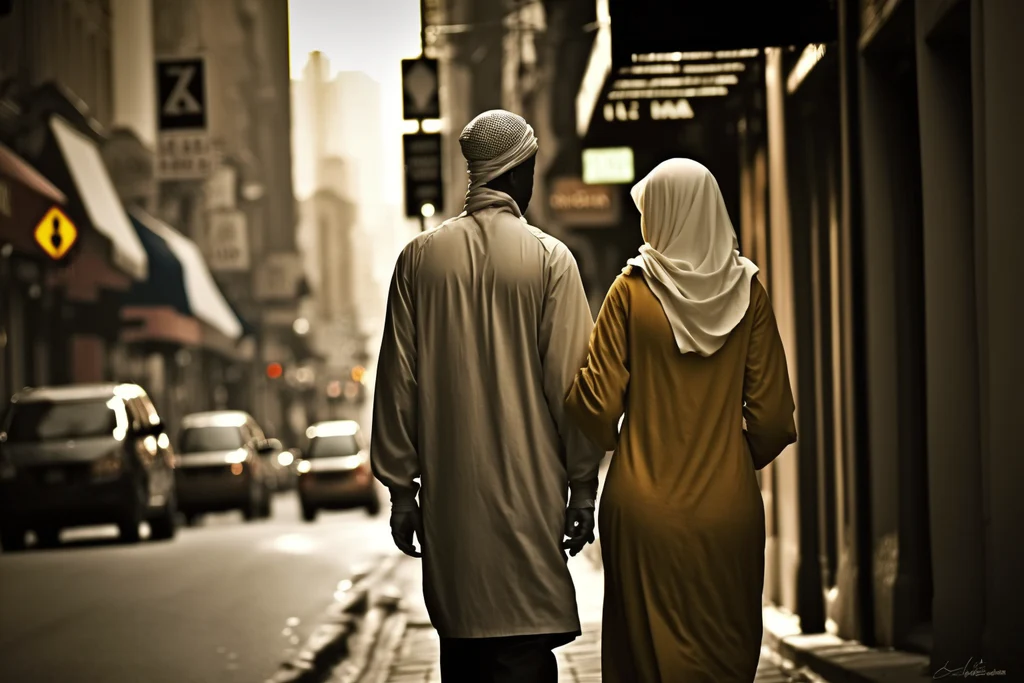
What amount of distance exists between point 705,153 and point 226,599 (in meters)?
5.84

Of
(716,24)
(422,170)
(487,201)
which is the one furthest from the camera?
(422,170)

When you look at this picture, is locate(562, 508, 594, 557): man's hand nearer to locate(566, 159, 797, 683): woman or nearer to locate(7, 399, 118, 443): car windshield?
locate(566, 159, 797, 683): woman

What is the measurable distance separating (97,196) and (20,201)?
1011 centimetres

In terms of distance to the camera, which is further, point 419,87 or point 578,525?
point 419,87

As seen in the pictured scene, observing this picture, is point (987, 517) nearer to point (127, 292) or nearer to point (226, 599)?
point (226, 599)

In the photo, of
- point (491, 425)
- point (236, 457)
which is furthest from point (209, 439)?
point (491, 425)

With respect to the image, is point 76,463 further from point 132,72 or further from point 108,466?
point 132,72

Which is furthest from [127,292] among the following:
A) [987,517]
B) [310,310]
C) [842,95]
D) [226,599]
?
[310,310]

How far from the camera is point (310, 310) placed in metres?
92.8

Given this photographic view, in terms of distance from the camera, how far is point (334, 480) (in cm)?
2952

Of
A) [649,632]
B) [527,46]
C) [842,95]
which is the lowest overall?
[649,632]

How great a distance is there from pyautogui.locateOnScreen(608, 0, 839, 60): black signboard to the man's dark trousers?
5.15 m

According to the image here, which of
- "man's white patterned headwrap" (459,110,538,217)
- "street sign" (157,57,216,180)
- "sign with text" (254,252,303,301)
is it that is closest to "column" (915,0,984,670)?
"man's white patterned headwrap" (459,110,538,217)

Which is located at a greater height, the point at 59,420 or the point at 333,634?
the point at 59,420
